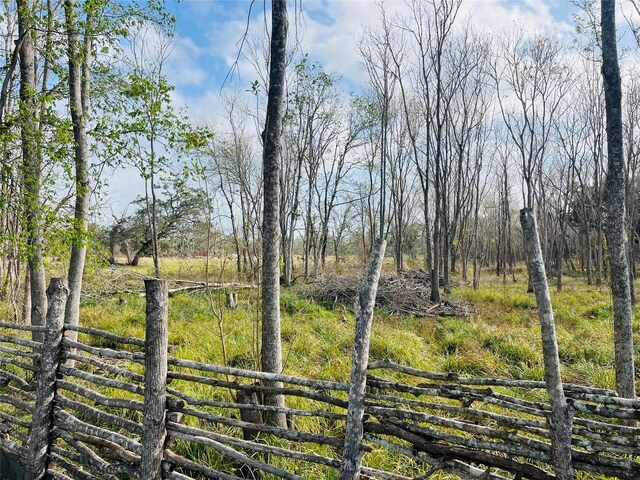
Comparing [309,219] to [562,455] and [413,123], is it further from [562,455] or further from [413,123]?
[562,455]

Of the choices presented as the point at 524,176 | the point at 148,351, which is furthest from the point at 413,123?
the point at 148,351

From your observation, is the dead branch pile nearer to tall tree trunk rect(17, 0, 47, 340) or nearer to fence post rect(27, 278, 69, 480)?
tall tree trunk rect(17, 0, 47, 340)

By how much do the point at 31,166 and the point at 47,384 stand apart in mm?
2683

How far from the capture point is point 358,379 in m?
1.75

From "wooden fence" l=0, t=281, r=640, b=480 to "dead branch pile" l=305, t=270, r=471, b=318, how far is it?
18.7 ft

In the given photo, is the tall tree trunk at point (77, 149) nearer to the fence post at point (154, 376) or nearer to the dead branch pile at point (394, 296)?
the fence post at point (154, 376)

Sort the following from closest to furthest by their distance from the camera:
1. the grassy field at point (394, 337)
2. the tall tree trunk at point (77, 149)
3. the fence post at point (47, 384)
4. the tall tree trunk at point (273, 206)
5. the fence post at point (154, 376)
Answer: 1. the fence post at point (154, 376)
2. the fence post at point (47, 384)
3. the tall tree trunk at point (273, 206)
4. the tall tree trunk at point (77, 149)
5. the grassy field at point (394, 337)

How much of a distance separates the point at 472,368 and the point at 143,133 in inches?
196

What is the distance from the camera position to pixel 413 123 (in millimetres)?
15742

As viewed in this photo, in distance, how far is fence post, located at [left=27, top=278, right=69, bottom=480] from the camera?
261 centimetres

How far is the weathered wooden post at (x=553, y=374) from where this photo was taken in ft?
4.80

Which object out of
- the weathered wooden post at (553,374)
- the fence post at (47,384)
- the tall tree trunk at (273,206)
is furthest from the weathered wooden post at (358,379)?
the fence post at (47,384)

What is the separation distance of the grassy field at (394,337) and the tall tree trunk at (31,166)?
42.5 inches

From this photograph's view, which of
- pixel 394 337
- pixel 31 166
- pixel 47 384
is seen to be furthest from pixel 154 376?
pixel 394 337
